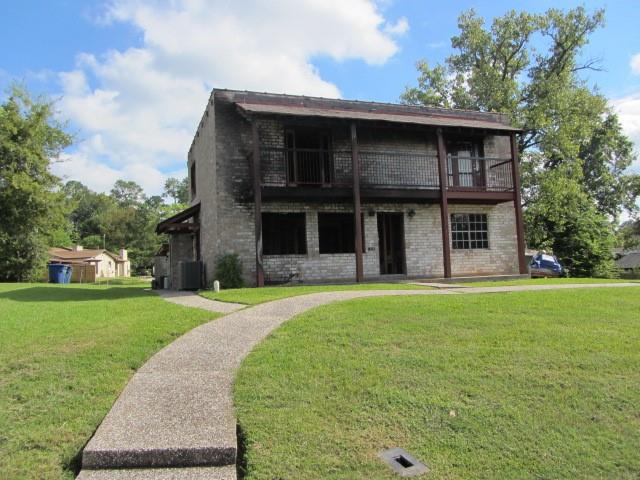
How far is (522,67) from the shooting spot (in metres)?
31.0

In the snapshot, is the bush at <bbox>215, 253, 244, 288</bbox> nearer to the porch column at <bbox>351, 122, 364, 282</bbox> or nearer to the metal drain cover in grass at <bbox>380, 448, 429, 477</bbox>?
the porch column at <bbox>351, 122, 364, 282</bbox>

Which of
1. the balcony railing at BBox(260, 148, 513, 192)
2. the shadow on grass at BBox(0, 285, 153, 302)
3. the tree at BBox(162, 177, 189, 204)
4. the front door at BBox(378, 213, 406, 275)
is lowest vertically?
the shadow on grass at BBox(0, 285, 153, 302)

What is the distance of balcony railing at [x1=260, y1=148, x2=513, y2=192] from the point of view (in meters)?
15.2

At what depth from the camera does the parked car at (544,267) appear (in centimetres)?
2128

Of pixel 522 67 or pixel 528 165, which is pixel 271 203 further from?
pixel 522 67

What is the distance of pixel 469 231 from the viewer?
17.6 m

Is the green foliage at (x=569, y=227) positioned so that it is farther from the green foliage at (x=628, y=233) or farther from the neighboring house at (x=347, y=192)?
the green foliage at (x=628, y=233)

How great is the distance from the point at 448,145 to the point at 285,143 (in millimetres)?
6607

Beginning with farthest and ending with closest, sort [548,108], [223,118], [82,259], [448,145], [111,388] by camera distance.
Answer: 1. [82,259]
2. [548,108]
3. [448,145]
4. [223,118]
5. [111,388]

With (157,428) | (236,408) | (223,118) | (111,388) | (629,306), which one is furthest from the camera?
(223,118)

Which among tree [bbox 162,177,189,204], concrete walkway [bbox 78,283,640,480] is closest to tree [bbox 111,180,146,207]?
tree [bbox 162,177,189,204]

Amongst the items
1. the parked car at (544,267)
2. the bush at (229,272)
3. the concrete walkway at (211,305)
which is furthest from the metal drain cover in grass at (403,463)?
the parked car at (544,267)

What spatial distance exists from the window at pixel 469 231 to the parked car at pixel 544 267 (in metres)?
5.07

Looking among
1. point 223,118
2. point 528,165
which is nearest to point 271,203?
point 223,118
